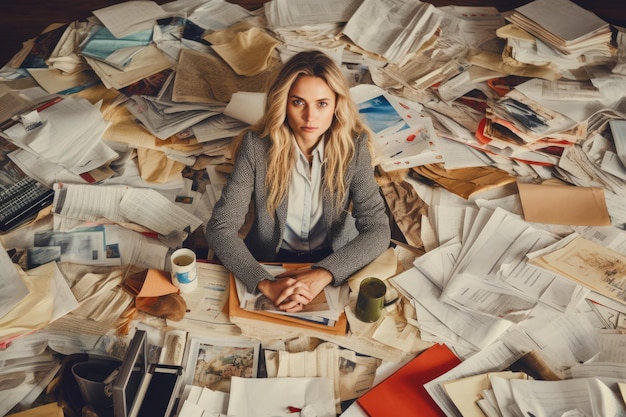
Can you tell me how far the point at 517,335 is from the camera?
1458 mm

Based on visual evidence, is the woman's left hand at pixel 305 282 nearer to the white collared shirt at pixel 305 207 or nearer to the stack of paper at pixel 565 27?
the white collared shirt at pixel 305 207

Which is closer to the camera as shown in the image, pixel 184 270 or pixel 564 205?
pixel 184 270

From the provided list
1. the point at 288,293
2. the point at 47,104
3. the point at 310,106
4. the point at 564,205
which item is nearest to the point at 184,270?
the point at 288,293

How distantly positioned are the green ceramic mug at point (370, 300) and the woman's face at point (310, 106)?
0.41 m

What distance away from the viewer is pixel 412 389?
1.36 metres

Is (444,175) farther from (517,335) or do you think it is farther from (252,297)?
(252,297)

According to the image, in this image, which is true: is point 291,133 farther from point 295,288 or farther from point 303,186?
point 295,288

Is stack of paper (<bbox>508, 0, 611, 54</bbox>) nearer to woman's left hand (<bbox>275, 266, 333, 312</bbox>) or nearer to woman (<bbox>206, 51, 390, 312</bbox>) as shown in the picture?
woman (<bbox>206, 51, 390, 312</bbox>)

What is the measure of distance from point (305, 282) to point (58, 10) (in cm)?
260

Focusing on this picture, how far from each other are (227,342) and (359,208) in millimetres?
533

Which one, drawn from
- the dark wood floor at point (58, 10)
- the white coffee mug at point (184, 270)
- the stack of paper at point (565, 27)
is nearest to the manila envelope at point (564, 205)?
the stack of paper at point (565, 27)

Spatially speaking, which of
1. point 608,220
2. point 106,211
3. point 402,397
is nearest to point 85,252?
point 106,211

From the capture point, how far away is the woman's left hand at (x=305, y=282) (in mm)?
1426

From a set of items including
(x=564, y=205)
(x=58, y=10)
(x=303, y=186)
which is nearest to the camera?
(x=303, y=186)
